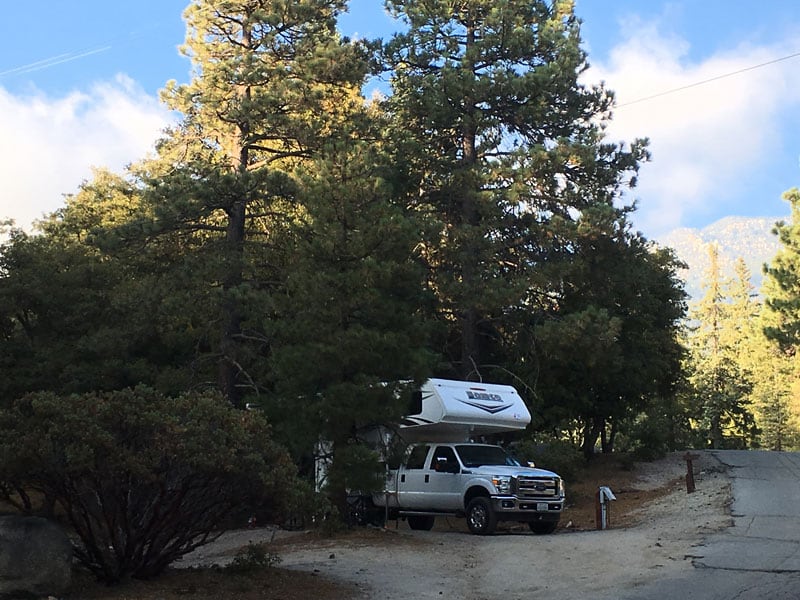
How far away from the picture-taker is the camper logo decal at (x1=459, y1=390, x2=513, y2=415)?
61.7ft

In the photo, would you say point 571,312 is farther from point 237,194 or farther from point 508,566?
point 508,566

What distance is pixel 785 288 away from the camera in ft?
142

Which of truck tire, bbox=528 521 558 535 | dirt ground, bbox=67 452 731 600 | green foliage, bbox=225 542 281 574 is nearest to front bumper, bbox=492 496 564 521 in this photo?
truck tire, bbox=528 521 558 535

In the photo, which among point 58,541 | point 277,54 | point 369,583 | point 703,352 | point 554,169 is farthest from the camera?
point 703,352

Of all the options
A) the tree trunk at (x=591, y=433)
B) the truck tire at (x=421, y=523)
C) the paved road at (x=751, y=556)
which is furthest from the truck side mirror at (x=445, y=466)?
the tree trunk at (x=591, y=433)

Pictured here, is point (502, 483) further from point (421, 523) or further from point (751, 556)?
point (751, 556)

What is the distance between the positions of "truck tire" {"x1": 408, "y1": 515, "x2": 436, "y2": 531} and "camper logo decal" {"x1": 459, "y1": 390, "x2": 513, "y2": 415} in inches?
121

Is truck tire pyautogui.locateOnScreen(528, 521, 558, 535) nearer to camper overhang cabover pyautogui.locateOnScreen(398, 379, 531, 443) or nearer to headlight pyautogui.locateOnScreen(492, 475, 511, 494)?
headlight pyautogui.locateOnScreen(492, 475, 511, 494)

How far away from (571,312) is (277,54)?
1261cm

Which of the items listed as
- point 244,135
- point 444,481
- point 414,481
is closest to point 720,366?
point 244,135

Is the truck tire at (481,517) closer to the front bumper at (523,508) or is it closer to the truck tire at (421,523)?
the front bumper at (523,508)

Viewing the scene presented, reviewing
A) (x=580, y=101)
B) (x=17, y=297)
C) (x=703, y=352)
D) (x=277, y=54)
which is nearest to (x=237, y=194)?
(x=277, y=54)

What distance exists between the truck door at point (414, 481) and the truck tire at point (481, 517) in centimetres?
123

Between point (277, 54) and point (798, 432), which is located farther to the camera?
point (798, 432)
